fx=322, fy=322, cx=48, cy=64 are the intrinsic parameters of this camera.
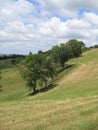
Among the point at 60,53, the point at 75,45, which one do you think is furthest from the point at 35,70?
the point at 75,45

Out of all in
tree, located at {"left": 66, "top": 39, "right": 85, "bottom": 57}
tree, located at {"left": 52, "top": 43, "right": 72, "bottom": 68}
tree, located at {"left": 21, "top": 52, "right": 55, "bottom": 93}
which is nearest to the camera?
tree, located at {"left": 21, "top": 52, "right": 55, "bottom": 93}

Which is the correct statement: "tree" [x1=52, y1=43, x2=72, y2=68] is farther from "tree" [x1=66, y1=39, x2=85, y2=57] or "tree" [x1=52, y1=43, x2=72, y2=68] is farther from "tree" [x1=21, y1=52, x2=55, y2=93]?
"tree" [x1=21, y1=52, x2=55, y2=93]

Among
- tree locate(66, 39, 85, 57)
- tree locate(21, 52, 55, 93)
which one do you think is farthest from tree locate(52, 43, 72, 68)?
tree locate(21, 52, 55, 93)

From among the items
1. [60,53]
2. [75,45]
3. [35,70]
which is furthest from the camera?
[75,45]

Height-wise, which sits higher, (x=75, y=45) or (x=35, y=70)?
(x=75, y=45)

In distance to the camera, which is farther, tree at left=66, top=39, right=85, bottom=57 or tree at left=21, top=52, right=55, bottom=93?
tree at left=66, top=39, right=85, bottom=57

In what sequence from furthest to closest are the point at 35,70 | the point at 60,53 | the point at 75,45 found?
the point at 75,45 < the point at 60,53 < the point at 35,70

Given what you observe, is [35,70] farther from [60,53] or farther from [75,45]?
[75,45]

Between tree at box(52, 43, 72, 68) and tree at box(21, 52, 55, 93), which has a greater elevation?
tree at box(52, 43, 72, 68)

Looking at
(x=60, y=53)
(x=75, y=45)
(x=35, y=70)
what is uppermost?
(x=75, y=45)

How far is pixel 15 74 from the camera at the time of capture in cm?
12762

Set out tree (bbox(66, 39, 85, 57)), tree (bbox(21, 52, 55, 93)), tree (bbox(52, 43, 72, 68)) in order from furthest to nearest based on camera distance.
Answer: tree (bbox(66, 39, 85, 57)) → tree (bbox(52, 43, 72, 68)) → tree (bbox(21, 52, 55, 93))

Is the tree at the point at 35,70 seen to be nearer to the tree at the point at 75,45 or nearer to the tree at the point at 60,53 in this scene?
the tree at the point at 60,53

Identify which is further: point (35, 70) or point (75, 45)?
point (75, 45)
